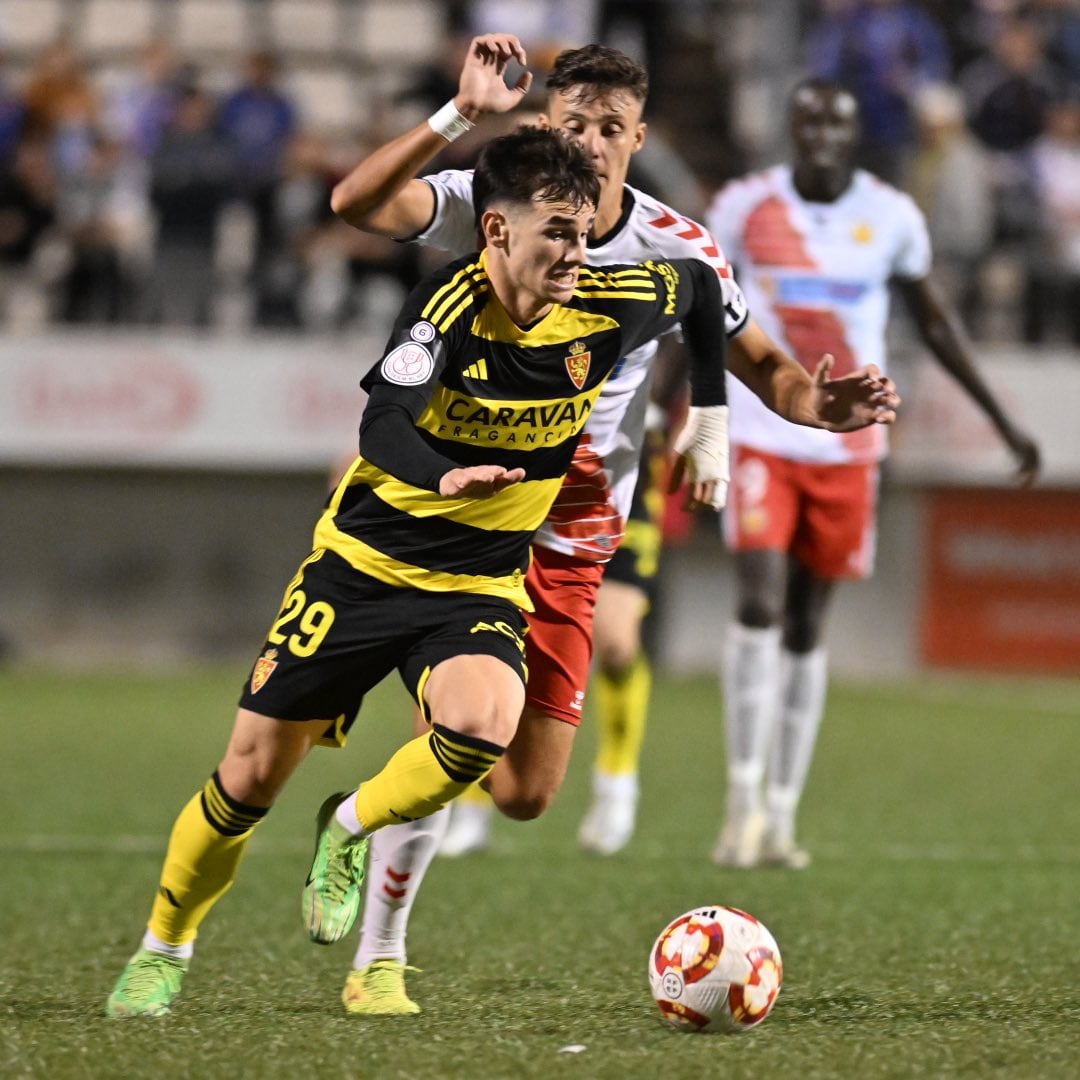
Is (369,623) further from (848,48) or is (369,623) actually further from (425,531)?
(848,48)

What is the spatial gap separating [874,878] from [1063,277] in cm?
980

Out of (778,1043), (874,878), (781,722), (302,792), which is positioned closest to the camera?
(778,1043)

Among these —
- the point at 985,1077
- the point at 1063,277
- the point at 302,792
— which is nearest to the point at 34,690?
the point at 302,792

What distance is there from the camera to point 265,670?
4.34 metres

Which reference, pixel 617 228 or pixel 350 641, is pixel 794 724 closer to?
pixel 617 228

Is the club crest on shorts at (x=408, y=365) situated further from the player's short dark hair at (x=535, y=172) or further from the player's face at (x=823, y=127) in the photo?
the player's face at (x=823, y=127)

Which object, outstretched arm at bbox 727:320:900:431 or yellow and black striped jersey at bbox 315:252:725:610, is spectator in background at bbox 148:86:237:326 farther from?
yellow and black striped jersey at bbox 315:252:725:610

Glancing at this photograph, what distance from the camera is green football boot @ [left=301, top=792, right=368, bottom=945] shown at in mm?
4391

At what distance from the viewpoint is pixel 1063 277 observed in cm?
1579

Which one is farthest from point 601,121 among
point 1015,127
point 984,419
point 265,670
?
point 1015,127

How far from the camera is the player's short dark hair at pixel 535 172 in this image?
14.2 feet

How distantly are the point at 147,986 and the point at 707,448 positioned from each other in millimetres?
1711

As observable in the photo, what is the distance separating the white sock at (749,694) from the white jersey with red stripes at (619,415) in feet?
6.84

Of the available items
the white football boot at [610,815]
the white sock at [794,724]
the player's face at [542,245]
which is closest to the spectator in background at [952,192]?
the white sock at [794,724]
